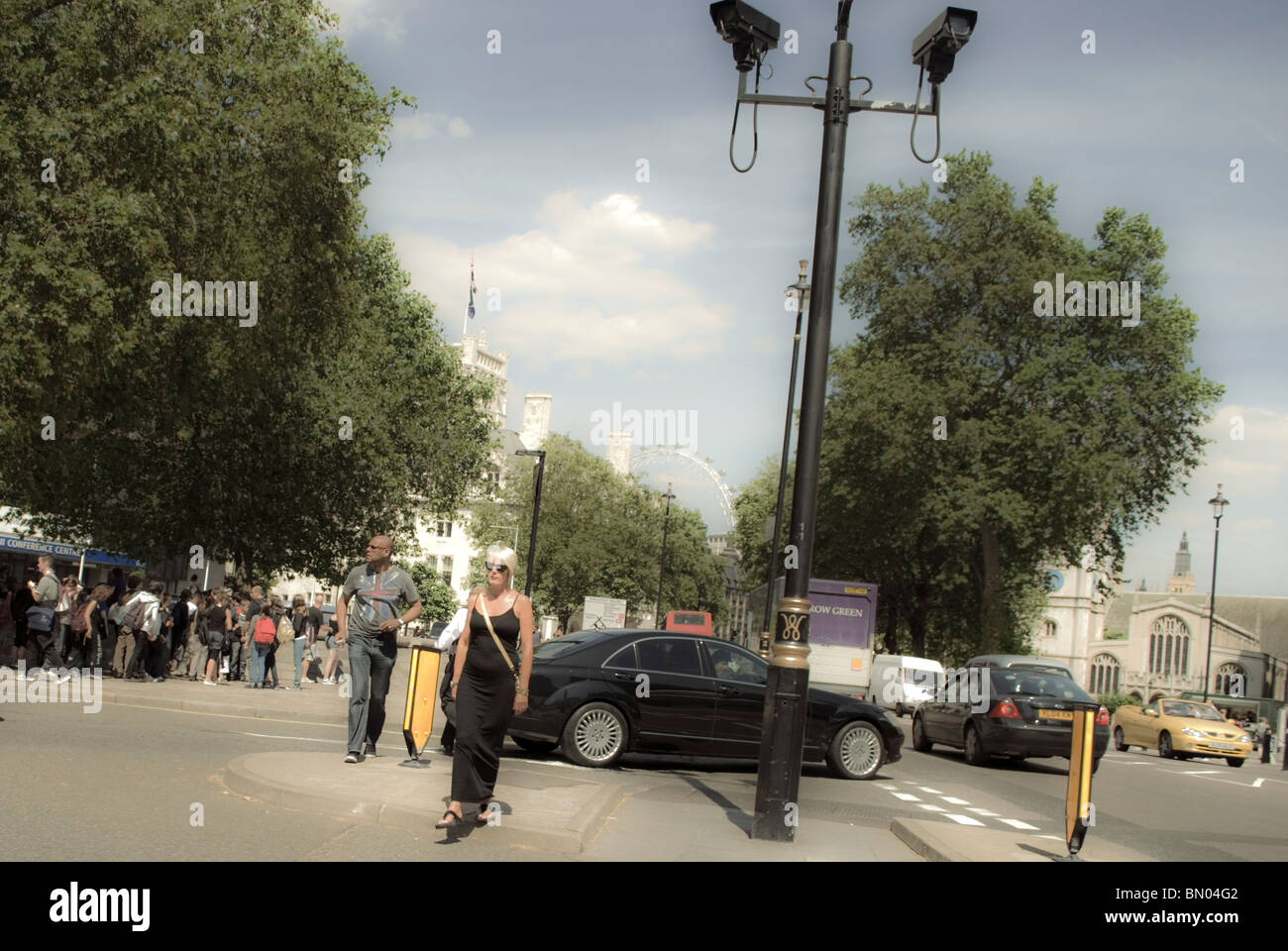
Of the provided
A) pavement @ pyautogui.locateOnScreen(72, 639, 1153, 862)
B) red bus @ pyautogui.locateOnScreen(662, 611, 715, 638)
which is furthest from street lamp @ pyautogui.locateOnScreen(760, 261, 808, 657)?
red bus @ pyautogui.locateOnScreen(662, 611, 715, 638)

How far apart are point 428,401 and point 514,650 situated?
36.3 metres

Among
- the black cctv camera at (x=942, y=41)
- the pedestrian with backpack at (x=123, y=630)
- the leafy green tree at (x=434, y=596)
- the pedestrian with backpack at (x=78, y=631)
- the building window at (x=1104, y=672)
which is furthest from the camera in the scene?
the building window at (x=1104, y=672)

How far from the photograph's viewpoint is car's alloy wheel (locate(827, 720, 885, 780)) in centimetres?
1536

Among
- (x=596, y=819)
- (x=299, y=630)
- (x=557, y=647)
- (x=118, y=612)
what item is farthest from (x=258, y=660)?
(x=596, y=819)

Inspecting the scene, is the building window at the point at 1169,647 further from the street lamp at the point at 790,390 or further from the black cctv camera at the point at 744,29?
the black cctv camera at the point at 744,29

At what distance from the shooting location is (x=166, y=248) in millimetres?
19203

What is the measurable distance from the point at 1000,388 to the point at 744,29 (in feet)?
117

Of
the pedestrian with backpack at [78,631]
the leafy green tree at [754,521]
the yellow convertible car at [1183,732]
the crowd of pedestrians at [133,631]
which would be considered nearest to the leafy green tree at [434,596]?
the leafy green tree at [754,521]

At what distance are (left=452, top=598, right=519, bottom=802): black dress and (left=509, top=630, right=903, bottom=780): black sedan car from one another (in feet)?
18.6

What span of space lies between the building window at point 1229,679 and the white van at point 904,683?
205 ft

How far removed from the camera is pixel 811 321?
9.25m

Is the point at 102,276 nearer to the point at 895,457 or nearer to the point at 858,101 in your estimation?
the point at 858,101

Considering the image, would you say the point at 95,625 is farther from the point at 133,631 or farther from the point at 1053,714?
the point at 1053,714

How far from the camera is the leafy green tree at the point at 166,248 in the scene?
1786 cm
